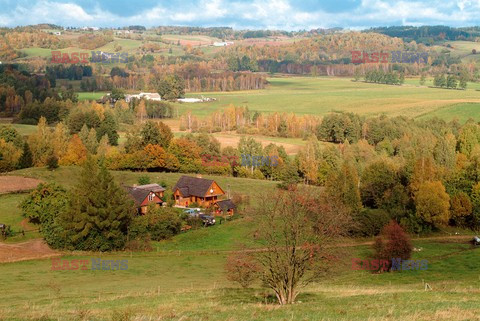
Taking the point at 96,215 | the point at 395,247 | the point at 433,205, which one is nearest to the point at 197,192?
the point at 96,215

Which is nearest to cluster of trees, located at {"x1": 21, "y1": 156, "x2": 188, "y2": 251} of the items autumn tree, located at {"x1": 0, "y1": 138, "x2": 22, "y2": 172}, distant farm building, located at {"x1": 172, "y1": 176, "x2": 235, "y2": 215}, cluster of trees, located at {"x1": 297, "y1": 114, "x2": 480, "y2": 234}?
distant farm building, located at {"x1": 172, "y1": 176, "x2": 235, "y2": 215}

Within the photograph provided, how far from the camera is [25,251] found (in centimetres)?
4712

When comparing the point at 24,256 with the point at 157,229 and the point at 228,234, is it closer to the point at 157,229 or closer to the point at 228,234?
the point at 157,229

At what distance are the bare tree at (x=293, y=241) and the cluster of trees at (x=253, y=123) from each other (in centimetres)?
8941

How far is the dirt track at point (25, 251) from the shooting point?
4494 centimetres

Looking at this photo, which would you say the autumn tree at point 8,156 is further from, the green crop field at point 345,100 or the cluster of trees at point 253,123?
the green crop field at point 345,100

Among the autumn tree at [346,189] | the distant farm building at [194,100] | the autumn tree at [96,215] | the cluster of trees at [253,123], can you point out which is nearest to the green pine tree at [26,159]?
the autumn tree at [96,215]

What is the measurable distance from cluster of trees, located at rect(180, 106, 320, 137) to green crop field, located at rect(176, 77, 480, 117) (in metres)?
15.8

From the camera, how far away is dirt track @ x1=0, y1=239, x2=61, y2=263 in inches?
1769

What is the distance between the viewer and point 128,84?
192375 mm

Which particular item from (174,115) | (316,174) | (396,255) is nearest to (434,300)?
(396,255)

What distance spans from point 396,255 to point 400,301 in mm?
19980

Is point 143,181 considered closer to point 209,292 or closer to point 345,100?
point 209,292

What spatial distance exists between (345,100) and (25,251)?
448 ft
